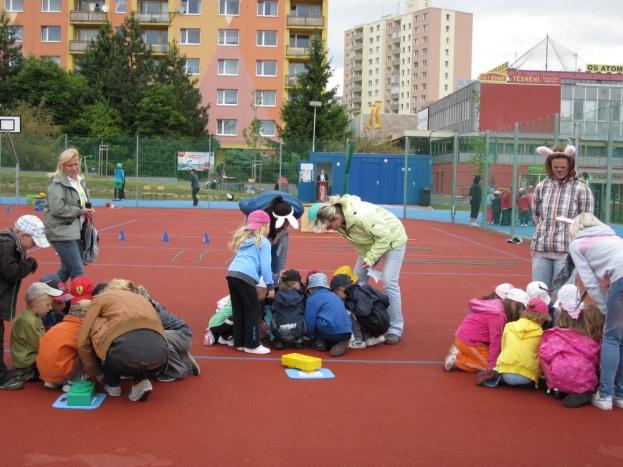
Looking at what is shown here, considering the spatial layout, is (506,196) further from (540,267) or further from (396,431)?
(396,431)

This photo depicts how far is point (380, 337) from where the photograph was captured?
725cm

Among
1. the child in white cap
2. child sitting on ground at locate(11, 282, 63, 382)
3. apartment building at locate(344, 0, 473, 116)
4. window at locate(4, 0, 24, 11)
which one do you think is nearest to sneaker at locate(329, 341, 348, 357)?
child sitting on ground at locate(11, 282, 63, 382)

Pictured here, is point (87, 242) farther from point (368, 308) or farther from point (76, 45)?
point (76, 45)

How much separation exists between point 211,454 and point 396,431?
1240 millimetres

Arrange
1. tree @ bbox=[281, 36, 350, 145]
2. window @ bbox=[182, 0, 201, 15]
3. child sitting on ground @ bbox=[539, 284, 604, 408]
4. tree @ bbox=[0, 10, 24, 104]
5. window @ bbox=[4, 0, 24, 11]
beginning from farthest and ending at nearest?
window @ bbox=[4, 0, 24, 11], window @ bbox=[182, 0, 201, 15], tree @ bbox=[0, 10, 24, 104], tree @ bbox=[281, 36, 350, 145], child sitting on ground @ bbox=[539, 284, 604, 408]

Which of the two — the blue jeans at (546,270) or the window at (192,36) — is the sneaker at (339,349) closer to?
the blue jeans at (546,270)

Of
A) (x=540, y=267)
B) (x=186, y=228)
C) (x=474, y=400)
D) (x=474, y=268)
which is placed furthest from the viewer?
(x=186, y=228)

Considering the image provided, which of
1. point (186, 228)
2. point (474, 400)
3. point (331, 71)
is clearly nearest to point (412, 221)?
point (186, 228)

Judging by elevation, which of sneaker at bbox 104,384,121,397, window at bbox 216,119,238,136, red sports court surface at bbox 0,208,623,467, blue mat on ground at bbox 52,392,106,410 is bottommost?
red sports court surface at bbox 0,208,623,467

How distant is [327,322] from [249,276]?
2.76ft

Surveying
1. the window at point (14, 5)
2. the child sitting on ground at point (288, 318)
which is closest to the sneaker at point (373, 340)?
the child sitting on ground at point (288, 318)

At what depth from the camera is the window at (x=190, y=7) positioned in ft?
201

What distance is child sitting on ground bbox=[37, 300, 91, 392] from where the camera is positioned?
17.6 feet

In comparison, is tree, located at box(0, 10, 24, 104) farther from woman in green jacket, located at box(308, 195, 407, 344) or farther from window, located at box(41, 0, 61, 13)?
woman in green jacket, located at box(308, 195, 407, 344)
